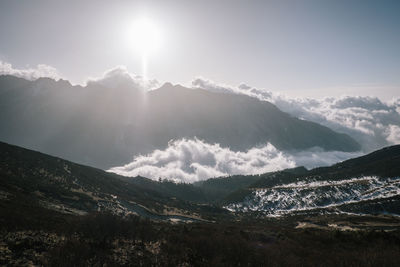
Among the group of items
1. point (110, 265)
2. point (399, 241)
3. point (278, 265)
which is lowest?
point (399, 241)

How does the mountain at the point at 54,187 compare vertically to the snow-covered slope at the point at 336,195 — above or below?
above

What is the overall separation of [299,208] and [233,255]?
18623 centimetres

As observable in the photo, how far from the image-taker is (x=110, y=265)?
14242 millimetres

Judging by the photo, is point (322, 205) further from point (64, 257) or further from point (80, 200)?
point (64, 257)

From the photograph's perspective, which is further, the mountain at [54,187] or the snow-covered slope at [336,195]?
the snow-covered slope at [336,195]

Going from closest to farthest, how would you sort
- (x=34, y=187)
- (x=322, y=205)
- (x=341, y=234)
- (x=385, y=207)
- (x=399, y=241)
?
(x=399, y=241)
(x=341, y=234)
(x=34, y=187)
(x=385, y=207)
(x=322, y=205)

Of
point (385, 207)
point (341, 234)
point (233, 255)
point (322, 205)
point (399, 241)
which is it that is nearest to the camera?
point (233, 255)

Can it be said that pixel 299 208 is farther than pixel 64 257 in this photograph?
Yes

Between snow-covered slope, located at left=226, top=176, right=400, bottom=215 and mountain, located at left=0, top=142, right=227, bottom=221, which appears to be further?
snow-covered slope, located at left=226, top=176, right=400, bottom=215

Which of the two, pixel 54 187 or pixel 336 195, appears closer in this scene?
pixel 54 187

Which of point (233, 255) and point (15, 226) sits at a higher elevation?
point (15, 226)

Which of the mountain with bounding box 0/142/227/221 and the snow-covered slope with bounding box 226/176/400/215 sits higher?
the mountain with bounding box 0/142/227/221

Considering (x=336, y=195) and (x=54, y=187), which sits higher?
(x=54, y=187)

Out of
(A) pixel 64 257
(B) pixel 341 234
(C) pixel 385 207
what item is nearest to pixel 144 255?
(A) pixel 64 257
